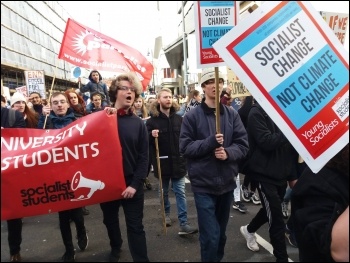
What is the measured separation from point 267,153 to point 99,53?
13.7 feet

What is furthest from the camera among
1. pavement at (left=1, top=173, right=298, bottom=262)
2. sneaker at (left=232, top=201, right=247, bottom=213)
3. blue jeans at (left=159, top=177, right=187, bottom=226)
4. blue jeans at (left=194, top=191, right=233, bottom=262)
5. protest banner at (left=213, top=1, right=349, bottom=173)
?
sneaker at (left=232, top=201, right=247, bottom=213)

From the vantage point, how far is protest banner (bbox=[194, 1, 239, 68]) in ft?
7.13

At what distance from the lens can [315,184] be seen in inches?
52.9

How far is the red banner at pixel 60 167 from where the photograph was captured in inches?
79.9

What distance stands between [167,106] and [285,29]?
8.51 ft

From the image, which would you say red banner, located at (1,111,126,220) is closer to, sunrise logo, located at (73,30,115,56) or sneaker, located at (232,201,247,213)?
sneaker, located at (232,201,247,213)

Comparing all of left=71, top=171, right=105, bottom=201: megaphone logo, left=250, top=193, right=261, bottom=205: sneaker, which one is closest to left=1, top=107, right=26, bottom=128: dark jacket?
left=71, top=171, right=105, bottom=201: megaphone logo

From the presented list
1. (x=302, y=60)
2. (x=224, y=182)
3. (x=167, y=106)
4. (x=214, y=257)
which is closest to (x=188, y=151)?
(x=224, y=182)

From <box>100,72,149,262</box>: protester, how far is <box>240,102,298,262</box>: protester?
3.12 feet

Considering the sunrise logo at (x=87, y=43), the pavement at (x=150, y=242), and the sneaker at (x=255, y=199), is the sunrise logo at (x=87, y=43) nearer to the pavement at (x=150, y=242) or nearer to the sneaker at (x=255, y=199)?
the pavement at (x=150, y=242)

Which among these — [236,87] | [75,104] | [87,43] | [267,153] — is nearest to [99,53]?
[87,43]

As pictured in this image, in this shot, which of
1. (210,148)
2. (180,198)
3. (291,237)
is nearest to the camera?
(210,148)

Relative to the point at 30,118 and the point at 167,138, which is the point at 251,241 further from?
the point at 30,118

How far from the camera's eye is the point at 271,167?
8.99 feet
